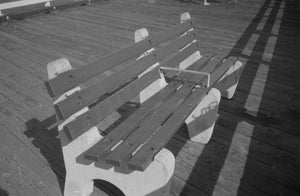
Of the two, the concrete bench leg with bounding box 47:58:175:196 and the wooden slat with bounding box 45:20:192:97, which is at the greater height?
the wooden slat with bounding box 45:20:192:97

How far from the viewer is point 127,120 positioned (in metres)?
2.37

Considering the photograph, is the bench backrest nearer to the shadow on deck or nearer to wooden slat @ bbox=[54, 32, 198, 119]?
wooden slat @ bbox=[54, 32, 198, 119]

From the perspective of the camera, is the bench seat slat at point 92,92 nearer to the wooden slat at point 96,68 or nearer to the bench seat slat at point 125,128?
the wooden slat at point 96,68

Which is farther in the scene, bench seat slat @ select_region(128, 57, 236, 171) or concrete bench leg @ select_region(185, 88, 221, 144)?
concrete bench leg @ select_region(185, 88, 221, 144)

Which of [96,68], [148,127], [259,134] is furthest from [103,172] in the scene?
[259,134]

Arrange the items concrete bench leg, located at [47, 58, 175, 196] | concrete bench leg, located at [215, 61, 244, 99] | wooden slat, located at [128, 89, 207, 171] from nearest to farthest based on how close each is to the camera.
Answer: wooden slat, located at [128, 89, 207, 171] < concrete bench leg, located at [47, 58, 175, 196] < concrete bench leg, located at [215, 61, 244, 99]

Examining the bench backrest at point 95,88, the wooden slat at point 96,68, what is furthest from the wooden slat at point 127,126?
the wooden slat at point 96,68

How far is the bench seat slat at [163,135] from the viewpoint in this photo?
1869 mm

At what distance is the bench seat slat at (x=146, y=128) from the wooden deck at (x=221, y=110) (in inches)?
22.6

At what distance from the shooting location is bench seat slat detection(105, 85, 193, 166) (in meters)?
1.94

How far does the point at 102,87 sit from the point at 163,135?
0.57m

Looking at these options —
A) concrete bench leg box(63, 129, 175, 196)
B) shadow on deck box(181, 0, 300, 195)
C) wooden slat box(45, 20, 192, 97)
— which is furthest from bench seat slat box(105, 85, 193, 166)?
shadow on deck box(181, 0, 300, 195)

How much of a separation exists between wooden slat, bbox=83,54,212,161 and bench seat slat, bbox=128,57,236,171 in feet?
0.69

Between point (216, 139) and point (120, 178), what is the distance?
4.52 feet
